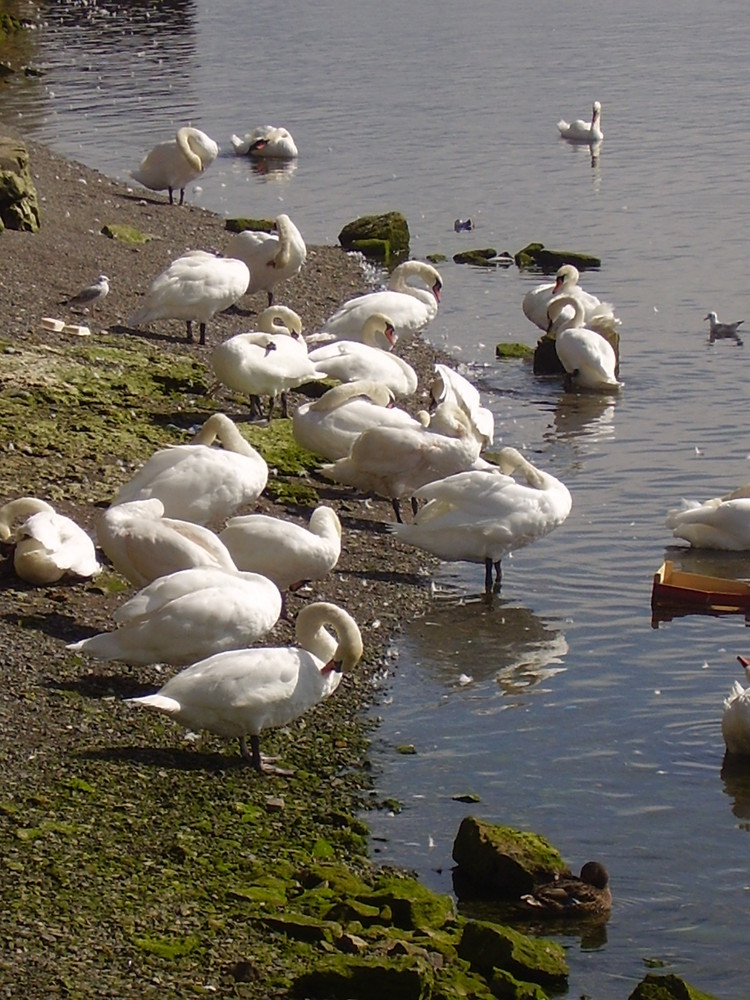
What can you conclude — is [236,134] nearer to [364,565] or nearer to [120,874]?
[364,565]

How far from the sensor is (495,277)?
25.1 meters

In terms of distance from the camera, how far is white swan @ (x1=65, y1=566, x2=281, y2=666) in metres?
9.44

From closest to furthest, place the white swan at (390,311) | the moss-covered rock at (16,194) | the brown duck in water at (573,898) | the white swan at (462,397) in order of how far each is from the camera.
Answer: the brown duck in water at (573,898) → the white swan at (462,397) → the white swan at (390,311) → the moss-covered rock at (16,194)

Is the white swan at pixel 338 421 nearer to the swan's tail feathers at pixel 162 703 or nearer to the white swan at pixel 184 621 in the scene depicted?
the white swan at pixel 184 621

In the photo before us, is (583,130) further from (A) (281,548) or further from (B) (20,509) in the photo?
(B) (20,509)

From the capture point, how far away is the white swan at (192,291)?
16922mm

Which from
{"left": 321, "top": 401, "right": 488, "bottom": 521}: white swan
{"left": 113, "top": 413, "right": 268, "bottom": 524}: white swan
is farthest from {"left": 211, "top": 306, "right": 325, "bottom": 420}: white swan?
{"left": 113, "top": 413, "right": 268, "bottom": 524}: white swan

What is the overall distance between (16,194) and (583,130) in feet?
57.6

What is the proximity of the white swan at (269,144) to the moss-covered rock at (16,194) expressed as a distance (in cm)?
1248

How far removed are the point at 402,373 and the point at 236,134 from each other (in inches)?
859

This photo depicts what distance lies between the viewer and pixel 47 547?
35.4 feet

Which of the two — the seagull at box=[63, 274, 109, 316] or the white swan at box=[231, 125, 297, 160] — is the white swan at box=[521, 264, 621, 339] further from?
the white swan at box=[231, 125, 297, 160]

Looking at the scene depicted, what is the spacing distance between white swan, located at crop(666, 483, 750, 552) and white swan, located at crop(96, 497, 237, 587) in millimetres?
4694

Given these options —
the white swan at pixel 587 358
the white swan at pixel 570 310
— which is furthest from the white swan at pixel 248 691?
the white swan at pixel 570 310
